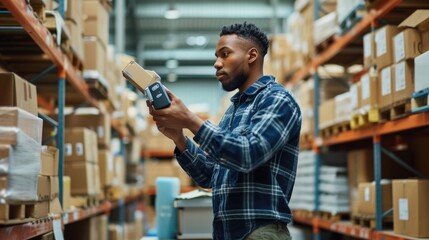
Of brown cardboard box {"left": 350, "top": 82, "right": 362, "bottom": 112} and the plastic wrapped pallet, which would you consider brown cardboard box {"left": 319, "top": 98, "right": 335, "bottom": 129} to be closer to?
brown cardboard box {"left": 350, "top": 82, "right": 362, "bottom": 112}

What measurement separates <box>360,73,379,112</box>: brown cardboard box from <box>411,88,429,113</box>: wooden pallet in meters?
1.05

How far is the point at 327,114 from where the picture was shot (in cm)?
787

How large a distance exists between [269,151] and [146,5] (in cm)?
1398

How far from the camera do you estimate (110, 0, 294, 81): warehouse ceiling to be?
636 inches

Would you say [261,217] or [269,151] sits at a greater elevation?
[269,151]

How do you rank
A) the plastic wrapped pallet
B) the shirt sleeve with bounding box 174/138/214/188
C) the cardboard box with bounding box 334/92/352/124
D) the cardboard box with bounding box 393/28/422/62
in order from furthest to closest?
the cardboard box with bounding box 334/92/352/124 < the cardboard box with bounding box 393/28/422/62 < the shirt sleeve with bounding box 174/138/214/188 < the plastic wrapped pallet

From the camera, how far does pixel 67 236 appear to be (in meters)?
7.79

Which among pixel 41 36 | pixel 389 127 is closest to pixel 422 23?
pixel 389 127

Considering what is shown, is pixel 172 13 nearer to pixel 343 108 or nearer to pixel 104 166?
pixel 104 166

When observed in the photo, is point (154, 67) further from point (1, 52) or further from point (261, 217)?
point (261, 217)

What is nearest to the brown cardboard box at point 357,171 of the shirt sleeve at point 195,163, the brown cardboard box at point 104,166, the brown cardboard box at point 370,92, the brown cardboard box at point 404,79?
the brown cardboard box at point 370,92

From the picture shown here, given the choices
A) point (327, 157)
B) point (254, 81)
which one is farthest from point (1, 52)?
point (327, 157)

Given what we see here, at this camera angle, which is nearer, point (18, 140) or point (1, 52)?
point (18, 140)

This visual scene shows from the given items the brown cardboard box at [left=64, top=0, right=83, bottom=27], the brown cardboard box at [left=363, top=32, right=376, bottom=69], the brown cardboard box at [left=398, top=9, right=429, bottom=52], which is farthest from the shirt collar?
the brown cardboard box at [left=64, top=0, right=83, bottom=27]
